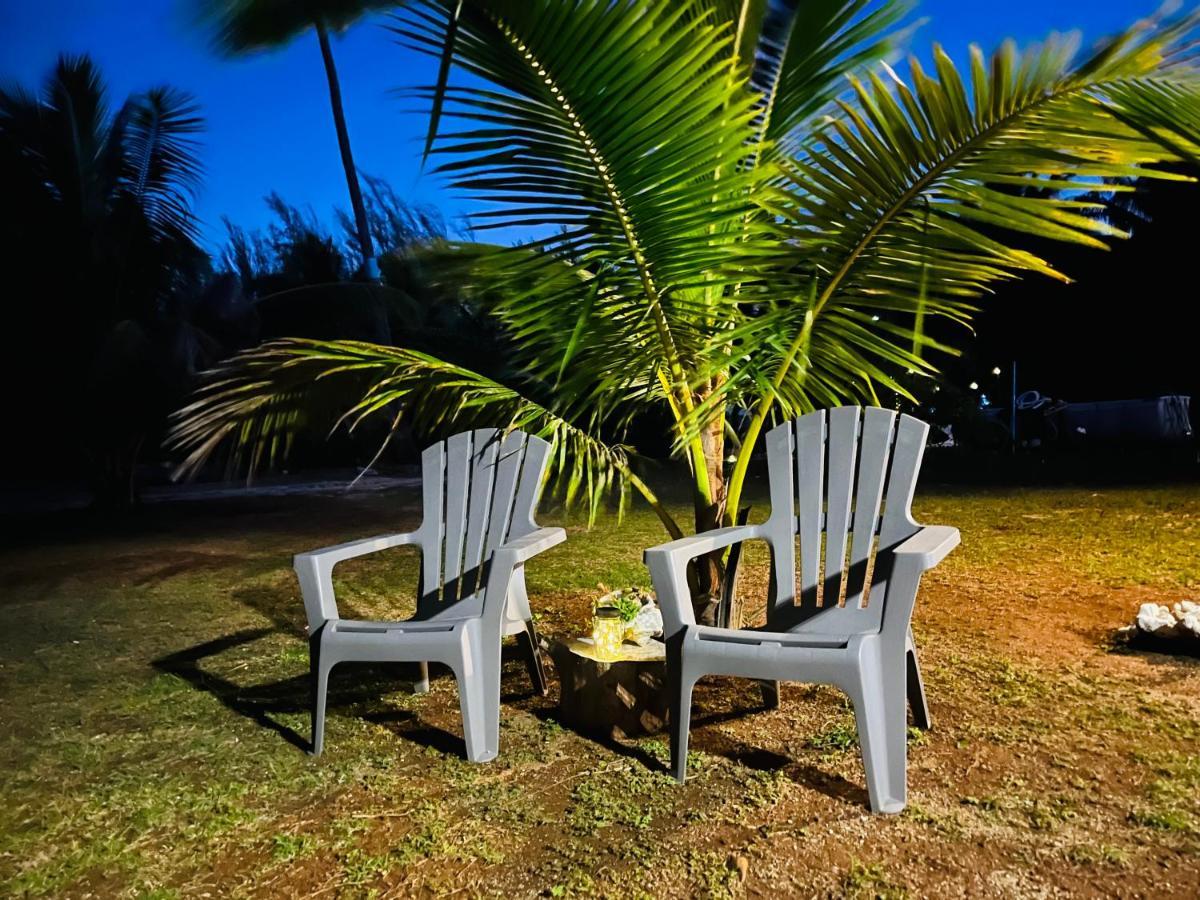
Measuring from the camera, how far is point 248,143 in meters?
98.1

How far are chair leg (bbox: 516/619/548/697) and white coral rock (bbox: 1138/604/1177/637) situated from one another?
2.45m

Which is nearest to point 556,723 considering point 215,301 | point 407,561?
point 407,561

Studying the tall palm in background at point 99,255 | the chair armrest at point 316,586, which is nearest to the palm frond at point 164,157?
the tall palm in background at point 99,255

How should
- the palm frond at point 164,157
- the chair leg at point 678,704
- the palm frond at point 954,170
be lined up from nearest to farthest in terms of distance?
the palm frond at point 954,170
the chair leg at point 678,704
the palm frond at point 164,157

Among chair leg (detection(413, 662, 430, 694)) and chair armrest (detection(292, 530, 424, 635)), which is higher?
chair armrest (detection(292, 530, 424, 635))

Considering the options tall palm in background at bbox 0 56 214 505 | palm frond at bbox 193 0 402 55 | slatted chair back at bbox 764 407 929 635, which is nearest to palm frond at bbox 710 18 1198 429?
slatted chair back at bbox 764 407 929 635

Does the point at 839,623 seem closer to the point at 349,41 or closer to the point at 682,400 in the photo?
the point at 682,400

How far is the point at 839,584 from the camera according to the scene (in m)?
2.91

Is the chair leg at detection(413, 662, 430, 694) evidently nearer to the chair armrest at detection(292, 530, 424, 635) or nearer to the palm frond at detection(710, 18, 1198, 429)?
the chair armrest at detection(292, 530, 424, 635)

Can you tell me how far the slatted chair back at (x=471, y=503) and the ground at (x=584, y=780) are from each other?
0.48 meters

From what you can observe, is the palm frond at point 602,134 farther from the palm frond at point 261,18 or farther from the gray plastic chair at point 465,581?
the palm frond at point 261,18

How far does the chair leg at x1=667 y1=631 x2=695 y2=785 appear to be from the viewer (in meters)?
2.55

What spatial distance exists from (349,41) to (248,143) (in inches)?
3536

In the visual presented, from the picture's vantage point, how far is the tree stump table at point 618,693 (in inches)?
116
